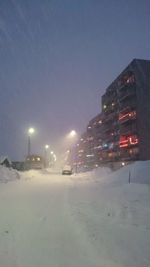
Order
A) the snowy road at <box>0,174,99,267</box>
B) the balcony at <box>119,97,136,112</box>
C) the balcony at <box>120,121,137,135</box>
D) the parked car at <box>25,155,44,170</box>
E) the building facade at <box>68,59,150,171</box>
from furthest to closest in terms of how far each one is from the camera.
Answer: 1. the parked car at <box>25,155,44,170</box>
2. the balcony at <box>119,97,136,112</box>
3. the balcony at <box>120,121,137,135</box>
4. the building facade at <box>68,59,150,171</box>
5. the snowy road at <box>0,174,99,267</box>

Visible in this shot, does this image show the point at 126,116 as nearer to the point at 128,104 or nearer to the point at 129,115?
the point at 129,115

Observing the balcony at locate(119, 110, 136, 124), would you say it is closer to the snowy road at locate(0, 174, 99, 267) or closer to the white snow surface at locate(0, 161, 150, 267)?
the white snow surface at locate(0, 161, 150, 267)

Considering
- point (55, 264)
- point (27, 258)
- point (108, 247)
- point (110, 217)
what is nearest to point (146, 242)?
point (108, 247)

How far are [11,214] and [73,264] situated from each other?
134 inches

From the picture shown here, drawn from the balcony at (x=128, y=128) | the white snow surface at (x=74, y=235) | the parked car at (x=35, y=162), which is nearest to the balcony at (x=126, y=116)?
the balcony at (x=128, y=128)

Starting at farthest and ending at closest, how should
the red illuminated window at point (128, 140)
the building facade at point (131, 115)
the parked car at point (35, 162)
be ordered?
the parked car at point (35, 162) < the red illuminated window at point (128, 140) < the building facade at point (131, 115)

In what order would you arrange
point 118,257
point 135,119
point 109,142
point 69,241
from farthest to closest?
point 109,142, point 135,119, point 69,241, point 118,257

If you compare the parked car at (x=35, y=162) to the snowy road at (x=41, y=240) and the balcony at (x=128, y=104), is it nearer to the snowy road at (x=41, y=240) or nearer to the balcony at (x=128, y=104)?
the balcony at (x=128, y=104)

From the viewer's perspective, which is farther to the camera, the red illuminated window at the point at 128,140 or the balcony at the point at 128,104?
the balcony at the point at 128,104

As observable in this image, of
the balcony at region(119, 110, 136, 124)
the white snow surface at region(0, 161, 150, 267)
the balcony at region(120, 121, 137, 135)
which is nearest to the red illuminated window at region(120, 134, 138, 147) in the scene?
the balcony at region(120, 121, 137, 135)

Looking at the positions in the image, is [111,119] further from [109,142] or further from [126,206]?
[126,206]

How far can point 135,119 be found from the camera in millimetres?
39062

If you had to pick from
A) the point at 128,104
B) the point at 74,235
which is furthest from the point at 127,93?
the point at 74,235

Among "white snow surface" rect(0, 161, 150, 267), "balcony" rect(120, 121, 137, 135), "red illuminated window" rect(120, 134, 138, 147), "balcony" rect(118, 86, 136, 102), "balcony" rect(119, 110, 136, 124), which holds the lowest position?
"white snow surface" rect(0, 161, 150, 267)
